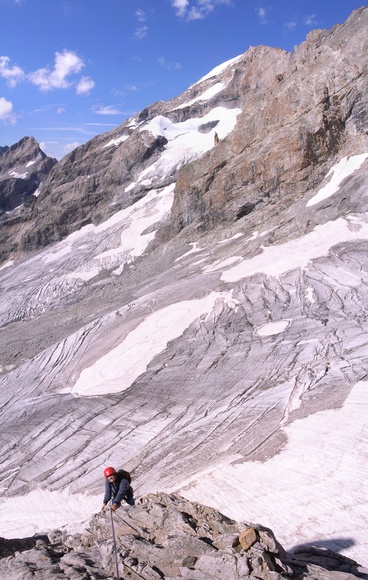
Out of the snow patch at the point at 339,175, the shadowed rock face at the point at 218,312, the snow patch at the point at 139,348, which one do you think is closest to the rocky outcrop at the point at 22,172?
the shadowed rock face at the point at 218,312

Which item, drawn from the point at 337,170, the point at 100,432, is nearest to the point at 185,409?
the point at 100,432

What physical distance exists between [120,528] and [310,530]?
147 inches

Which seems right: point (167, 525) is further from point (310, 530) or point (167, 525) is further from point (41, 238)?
point (41, 238)

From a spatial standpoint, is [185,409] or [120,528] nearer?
[120,528]

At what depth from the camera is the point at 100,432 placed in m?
17.6

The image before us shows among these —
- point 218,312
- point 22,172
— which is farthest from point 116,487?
point 22,172

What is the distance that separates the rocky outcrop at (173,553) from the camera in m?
6.14

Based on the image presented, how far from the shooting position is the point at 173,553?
22.0 ft

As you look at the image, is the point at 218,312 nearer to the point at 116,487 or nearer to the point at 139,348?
the point at 139,348

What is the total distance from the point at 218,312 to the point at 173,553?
16562 millimetres

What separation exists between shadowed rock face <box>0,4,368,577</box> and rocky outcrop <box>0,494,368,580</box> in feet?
10.3

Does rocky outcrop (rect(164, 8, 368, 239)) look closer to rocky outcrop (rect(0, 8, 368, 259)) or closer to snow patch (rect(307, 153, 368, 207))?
rocky outcrop (rect(0, 8, 368, 259))

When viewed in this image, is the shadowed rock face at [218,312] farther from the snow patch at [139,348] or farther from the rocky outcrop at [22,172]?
the rocky outcrop at [22,172]

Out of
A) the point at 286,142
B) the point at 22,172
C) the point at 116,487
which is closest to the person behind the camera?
the point at 116,487
